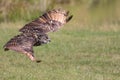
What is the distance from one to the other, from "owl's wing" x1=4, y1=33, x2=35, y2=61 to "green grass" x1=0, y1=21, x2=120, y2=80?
133 centimetres

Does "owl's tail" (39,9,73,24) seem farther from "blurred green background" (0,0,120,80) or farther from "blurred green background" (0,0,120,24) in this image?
"blurred green background" (0,0,120,24)

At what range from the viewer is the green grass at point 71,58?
8562mm

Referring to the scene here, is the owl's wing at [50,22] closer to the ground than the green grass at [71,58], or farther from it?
farther from it

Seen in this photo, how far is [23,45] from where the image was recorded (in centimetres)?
665

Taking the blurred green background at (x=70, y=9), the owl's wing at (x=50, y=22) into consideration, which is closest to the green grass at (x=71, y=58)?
the owl's wing at (x=50, y=22)

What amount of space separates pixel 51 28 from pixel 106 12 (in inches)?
627

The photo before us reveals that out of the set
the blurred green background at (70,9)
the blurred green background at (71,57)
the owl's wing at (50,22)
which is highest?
the owl's wing at (50,22)

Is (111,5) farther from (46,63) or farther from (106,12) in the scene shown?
(46,63)

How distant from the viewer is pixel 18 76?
27.5 ft

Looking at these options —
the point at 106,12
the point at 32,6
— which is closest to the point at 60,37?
the point at 32,6

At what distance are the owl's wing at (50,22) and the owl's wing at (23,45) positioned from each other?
17cm

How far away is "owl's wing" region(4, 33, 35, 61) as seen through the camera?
646cm

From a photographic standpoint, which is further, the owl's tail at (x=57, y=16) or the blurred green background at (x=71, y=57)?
the blurred green background at (x=71, y=57)

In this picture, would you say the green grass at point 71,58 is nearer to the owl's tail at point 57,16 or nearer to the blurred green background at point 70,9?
the owl's tail at point 57,16
